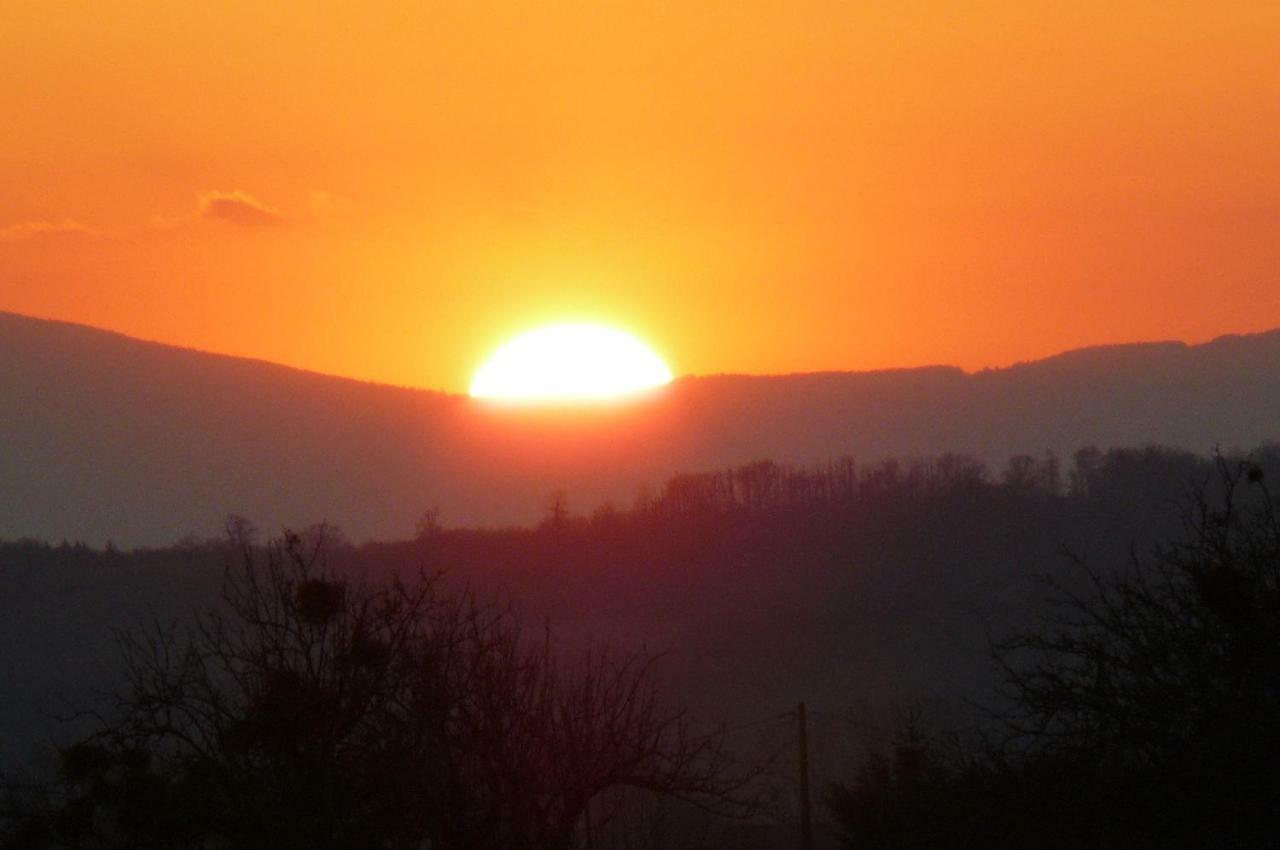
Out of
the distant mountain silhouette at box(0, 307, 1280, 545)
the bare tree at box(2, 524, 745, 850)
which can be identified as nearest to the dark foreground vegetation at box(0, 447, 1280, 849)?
the bare tree at box(2, 524, 745, 850)

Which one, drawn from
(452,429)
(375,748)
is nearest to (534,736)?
(375,748)

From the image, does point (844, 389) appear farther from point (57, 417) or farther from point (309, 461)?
point (57, 417)

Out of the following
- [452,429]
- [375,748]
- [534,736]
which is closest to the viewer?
[534,736]

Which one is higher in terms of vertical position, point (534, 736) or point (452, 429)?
point (452, 429)

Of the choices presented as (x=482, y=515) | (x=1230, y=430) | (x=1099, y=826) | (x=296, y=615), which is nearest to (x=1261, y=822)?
(x=1099, y=826)

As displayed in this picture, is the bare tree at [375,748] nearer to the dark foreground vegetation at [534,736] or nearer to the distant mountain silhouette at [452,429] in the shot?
the dark foreground vegetation at [534,736]

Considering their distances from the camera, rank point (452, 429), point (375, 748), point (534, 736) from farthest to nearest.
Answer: point (452, 429), point (375, 748), point (534, 736)

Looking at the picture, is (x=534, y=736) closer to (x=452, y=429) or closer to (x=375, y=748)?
(x=375, y=748)

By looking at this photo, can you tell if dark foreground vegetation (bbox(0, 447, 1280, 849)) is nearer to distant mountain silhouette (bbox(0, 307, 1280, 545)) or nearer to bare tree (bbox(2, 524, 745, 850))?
bare tree (bbox(2, 524, 745, 850))
